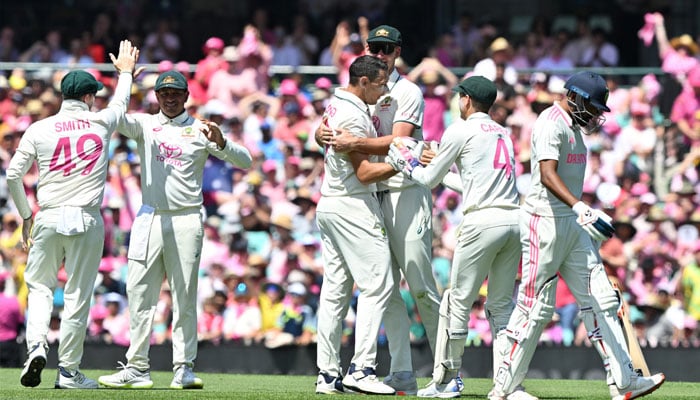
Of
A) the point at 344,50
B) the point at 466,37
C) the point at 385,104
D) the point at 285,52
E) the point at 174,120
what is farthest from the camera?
the point at 466,37

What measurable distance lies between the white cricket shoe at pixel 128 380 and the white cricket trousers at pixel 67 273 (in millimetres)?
283

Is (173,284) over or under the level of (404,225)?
under

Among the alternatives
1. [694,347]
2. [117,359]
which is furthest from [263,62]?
[694,347]

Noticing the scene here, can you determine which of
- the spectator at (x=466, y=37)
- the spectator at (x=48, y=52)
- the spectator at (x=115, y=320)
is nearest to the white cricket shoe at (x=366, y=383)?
the spectator at (x=115, y=320)

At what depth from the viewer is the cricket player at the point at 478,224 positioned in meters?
9.51

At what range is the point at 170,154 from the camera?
10.5 meters

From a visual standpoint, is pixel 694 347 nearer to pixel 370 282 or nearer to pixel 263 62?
pixel 370 282

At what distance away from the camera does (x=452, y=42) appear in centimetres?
1995

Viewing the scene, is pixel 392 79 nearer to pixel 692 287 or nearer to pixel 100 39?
pixel 692 287

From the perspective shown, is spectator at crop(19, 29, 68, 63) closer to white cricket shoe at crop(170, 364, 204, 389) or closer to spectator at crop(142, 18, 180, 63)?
spectator at crop(142, 18, 180, 63)

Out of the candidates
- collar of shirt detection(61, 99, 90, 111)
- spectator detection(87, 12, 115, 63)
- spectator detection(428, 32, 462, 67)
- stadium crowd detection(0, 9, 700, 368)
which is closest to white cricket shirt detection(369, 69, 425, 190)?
collar of shirt detection(61, 99, 90, 111)

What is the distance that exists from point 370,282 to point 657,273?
606cm

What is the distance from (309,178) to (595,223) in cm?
846

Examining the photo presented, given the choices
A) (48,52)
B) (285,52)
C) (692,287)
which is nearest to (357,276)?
(692,287)
